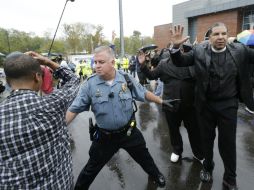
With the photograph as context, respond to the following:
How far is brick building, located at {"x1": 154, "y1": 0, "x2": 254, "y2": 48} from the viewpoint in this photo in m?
26.8

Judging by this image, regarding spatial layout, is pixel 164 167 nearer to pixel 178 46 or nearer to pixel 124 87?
pixel 124 87

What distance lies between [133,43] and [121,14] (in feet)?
206

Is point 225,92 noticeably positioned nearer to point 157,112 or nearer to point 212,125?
point 212,125

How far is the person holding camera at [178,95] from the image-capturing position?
13.6ft

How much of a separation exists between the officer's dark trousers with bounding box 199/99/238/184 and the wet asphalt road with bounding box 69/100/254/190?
0.41 metres

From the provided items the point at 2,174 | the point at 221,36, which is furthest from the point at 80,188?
the point at 221,36

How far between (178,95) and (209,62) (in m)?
0.92

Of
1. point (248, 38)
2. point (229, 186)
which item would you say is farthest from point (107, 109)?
point (248, 38)

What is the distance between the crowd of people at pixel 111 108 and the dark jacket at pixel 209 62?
1 cm

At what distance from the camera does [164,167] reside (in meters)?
4.44

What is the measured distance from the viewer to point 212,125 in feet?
12.1

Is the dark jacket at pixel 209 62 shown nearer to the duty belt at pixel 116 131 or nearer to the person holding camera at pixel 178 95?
the person holding camera at pixel 178 95

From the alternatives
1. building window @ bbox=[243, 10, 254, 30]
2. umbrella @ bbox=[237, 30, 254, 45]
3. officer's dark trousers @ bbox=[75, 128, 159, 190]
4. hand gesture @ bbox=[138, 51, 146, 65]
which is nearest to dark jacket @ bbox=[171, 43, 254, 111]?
hand gesture @ bbox=[138, 51, 146, 65]

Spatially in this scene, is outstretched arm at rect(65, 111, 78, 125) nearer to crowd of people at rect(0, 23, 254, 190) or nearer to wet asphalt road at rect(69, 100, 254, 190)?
crowd of people at rect(0, 23, 254, 190)
